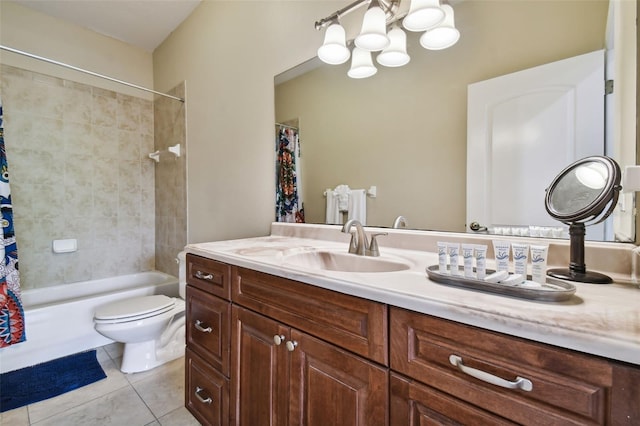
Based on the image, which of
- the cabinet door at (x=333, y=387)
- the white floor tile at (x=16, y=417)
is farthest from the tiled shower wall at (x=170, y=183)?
the cabinet door at (x=333, y=387)

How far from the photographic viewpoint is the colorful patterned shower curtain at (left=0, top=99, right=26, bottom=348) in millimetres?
1604

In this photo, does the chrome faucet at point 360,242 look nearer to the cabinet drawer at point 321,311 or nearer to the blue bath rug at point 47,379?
the cabinet drawer at point 321,311

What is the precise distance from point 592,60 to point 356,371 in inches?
44.4

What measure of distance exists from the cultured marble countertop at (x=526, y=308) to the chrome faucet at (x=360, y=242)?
27 centimetres

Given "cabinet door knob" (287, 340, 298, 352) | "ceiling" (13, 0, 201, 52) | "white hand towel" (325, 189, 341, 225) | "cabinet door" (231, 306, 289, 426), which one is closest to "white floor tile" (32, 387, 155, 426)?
"cabinet door" (231, 306, 289, 426)

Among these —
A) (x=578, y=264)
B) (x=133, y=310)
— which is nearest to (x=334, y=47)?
(x=578, y=264)

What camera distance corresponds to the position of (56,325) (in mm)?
1889

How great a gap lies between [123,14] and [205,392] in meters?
2.82

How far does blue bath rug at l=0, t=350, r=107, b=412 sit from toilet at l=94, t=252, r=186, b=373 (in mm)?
214

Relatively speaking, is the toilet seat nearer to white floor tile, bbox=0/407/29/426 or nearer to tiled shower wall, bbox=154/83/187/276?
white floor tile, bbox=0/407/29/426

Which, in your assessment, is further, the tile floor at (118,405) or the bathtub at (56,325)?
the bathtub at (56,325)

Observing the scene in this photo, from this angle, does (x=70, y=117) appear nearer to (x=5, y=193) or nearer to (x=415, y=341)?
(x=5, y=193)

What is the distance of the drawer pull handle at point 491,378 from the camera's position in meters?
0.48

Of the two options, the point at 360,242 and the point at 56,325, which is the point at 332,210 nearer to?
the point at 360,242
